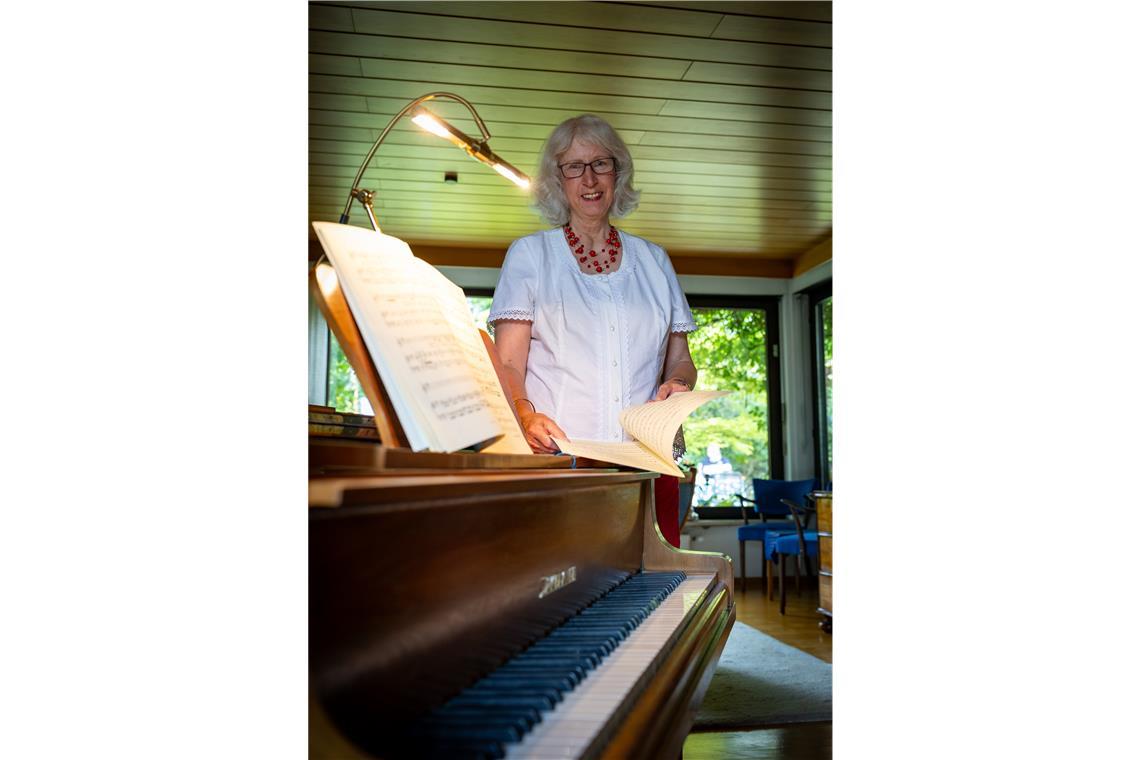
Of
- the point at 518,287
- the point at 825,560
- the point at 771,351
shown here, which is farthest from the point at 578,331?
the point at 771,351

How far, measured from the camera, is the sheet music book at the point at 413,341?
86cm

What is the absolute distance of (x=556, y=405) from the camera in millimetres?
1911

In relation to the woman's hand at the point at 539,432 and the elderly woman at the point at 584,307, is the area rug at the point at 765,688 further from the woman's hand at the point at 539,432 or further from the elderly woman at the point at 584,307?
the woman's hand at the point at 539,432

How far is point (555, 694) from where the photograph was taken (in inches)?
28.1

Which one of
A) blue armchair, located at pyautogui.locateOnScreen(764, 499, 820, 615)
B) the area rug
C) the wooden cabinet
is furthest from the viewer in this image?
blue armchair, located at pyautogui.locateOnScreen(764, 499, 820, 615)

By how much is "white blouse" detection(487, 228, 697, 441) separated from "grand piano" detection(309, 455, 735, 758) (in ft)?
2.47

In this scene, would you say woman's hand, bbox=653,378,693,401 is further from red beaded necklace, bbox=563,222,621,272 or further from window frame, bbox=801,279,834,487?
window frame, bbox=801,279,834,487

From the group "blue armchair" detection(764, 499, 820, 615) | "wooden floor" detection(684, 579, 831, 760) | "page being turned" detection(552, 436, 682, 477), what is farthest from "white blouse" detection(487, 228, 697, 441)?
"blue armchair" detection(764, 499, 820, 615)

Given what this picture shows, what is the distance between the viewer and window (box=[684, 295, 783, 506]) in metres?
7.10

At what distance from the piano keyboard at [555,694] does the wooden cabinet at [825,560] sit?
3.97 meters

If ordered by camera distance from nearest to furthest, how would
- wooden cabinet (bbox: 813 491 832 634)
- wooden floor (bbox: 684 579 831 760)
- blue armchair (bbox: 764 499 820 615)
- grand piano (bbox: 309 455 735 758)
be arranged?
grand piano (bbox: 309 455 735 758) → wooden floor (bbox: 684 579 831 760) → wooden cabinet (bbox: 813 491 832 634) → blue armchair (bbox: 764 499 820 615)

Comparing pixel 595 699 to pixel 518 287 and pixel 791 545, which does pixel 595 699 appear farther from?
pixel 791 545
